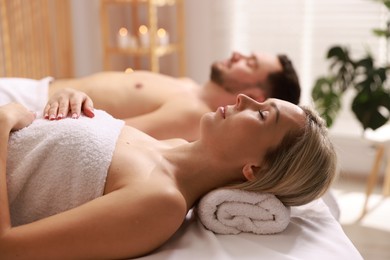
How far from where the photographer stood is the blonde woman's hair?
136 centimetres

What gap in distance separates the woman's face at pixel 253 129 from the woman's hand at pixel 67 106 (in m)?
0.38

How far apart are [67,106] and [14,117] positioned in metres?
0.18

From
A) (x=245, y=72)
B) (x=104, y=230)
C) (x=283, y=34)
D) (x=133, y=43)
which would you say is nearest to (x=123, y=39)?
(x=133, y=43)

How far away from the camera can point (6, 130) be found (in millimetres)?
1346

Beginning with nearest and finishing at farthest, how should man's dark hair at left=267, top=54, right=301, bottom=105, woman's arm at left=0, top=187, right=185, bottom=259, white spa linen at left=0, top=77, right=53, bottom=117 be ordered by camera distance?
woman's arm at left=0, top=187, right=185, bottom=259 → white spa linen at left=0, top=77, right=53, bottom=117 → man's dark hair at left=267, top=54, right=301, bottom=105

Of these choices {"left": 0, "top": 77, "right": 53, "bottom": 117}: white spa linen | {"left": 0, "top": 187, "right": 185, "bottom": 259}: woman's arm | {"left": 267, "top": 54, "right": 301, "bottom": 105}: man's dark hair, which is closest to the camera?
{"left": 0, "top": 187, "right": 185, "bottom": 259}: woman's arm

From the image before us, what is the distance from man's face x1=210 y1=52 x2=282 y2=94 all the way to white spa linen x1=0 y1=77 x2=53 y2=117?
83cm

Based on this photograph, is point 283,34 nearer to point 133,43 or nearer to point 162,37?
point 162,37

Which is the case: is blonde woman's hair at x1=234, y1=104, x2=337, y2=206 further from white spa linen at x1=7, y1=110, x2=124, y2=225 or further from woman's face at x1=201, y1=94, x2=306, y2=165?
white spa linen at x1=7, y1=110, x2=124, y2=225

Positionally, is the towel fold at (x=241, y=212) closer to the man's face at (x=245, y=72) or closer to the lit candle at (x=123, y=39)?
the man's face at (x=245, y=72)

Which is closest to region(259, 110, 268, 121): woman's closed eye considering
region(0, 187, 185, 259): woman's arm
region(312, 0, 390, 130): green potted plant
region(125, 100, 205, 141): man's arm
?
region(0, 187, 185, 259): woman's arm

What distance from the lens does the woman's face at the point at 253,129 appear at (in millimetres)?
1388

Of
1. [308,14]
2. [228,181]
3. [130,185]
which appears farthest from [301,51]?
[130,185]

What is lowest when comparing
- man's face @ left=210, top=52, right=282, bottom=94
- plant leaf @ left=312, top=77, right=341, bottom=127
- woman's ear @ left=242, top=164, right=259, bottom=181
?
plant leaf @ left=312, top=77, right=341, bottom=127
